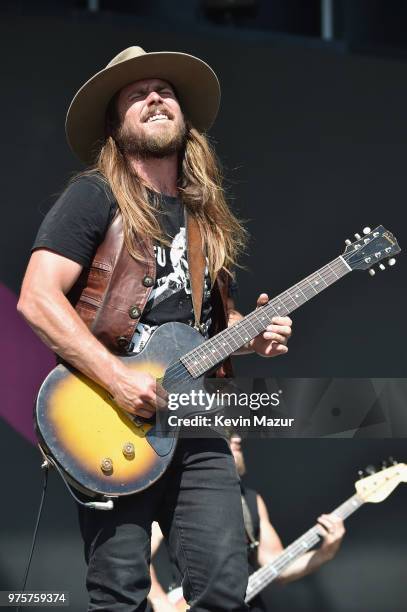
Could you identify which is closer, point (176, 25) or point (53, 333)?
point (53, 333)

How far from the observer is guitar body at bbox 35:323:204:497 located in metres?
2.92

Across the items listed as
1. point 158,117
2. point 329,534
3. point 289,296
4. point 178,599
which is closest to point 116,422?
point 289,296

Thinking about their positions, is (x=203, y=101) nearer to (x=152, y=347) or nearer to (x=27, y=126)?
(x=152, y=347)

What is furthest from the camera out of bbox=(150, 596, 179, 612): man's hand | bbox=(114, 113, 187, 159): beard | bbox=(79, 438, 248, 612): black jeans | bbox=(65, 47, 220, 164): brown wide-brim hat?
bbox=(150, 596, 179, 612): man's hand

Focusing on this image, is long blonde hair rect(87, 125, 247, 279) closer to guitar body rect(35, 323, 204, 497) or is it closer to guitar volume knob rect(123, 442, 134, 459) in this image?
guitar body rect(35, 323, 204, 497)

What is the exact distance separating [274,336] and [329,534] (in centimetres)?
242

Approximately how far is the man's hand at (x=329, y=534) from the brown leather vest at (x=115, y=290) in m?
2.59

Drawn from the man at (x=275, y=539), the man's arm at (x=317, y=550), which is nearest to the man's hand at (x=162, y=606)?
the man at (x=275, y=539)

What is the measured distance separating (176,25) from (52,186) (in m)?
1.06

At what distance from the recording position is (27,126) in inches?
200

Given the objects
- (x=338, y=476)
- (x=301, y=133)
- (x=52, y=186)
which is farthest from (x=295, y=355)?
(x=52, y=186)

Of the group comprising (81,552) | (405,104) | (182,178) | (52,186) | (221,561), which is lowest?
(221,561)

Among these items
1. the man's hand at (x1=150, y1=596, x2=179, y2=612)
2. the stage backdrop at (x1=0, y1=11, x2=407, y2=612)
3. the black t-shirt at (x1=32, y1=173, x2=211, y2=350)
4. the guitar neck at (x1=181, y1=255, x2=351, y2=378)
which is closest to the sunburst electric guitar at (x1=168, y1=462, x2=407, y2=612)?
the stage backdrop at (x1=0, y1=11, x2=407, y2=612)

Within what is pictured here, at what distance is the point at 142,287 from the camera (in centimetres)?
311
